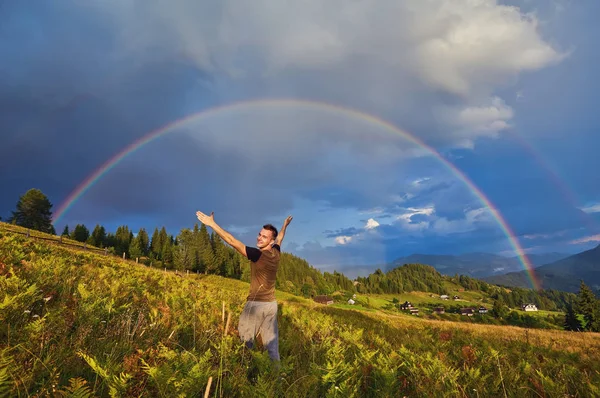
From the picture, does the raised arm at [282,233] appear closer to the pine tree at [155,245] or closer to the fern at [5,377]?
the fern at [5,377]

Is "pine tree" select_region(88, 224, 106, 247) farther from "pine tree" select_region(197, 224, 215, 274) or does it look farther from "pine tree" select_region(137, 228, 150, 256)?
"pine tree" select_region(197, 224, 215, 274)

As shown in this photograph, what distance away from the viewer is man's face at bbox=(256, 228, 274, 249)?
19.9 ft

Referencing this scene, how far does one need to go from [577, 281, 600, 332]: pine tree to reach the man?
112m

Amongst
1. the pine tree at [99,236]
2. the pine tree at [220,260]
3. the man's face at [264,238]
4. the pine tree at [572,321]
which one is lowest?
the pine tree at [572,321]

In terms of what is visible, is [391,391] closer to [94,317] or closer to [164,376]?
[164,376]

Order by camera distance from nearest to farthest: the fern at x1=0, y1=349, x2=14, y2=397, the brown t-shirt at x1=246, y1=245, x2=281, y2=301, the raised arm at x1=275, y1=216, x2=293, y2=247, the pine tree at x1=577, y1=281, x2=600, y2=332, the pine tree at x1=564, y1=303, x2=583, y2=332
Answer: the fern at x1=0, y1=349, x2=14, y2=397 → the brown t-shirt at x1=246, y1=245, x2=281, y2=301 → the raised arm at x1=275, y1=216, x2=293, y2=247 → the pine tree at x1=577, y1=281, x2=600, y2=332 → the pine tree at x1=564, y1=303, x2=583, y2=332

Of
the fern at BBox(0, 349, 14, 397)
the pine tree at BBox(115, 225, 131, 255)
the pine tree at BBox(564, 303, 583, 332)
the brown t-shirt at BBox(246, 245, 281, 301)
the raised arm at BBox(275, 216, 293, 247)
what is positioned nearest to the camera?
the fern at BBox(0, 349, 14, 397)

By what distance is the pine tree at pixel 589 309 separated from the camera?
267 ft

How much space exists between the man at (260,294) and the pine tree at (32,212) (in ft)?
386

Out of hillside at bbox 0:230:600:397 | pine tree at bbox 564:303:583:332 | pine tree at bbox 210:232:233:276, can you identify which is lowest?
pine tree at bbox 564:303:583:332

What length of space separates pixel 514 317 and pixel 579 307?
26.6 meters

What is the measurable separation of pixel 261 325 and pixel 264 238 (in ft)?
5.29

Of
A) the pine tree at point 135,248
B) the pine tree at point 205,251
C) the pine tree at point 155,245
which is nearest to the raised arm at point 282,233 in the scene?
the pine tree at point 205,251

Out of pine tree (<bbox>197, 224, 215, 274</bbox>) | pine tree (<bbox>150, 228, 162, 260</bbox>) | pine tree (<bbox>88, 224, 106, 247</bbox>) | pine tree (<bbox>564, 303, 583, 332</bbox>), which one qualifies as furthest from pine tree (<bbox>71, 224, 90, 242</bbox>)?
pine tree (<bbox>564, 303, 583, 332</bbox>)
